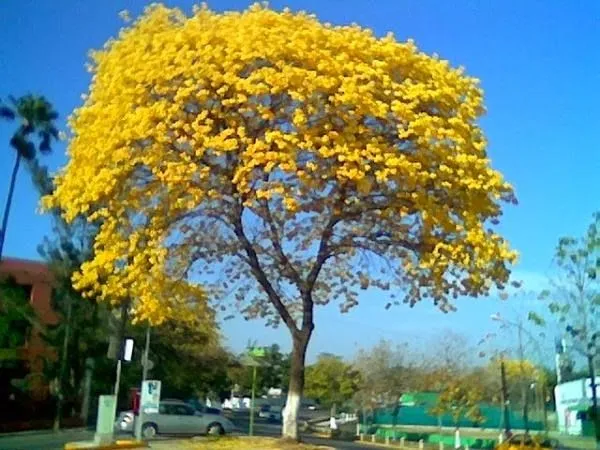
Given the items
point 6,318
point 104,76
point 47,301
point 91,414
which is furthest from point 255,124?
point 91,414

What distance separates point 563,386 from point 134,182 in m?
17.4

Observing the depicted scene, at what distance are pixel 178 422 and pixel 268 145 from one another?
1493cm

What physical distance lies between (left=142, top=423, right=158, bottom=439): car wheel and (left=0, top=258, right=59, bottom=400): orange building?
3.65m

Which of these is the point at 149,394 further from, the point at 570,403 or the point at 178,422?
the point at 570,403

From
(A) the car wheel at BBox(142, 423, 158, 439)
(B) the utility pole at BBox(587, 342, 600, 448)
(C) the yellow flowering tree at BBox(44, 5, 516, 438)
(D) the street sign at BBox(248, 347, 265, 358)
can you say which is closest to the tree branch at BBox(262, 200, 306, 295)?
(C) the yellow flowering tree at BBox(44, 5, 516, 438)

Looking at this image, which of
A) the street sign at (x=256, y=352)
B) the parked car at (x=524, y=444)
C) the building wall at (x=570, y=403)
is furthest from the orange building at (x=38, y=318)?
the building wall at (x=570, y=403)

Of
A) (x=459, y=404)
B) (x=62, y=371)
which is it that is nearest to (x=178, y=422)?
(x=62, y=371)

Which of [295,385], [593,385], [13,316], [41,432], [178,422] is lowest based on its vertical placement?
[41,432]

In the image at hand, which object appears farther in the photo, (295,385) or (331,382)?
(331,382)

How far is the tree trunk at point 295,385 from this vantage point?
42.1 feet

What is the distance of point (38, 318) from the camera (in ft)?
79.0

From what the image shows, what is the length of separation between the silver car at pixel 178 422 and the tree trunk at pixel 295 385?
35.2 feet

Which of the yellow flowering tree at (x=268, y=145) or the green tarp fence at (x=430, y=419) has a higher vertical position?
the yellow flowering tree at (x=268, y=145)

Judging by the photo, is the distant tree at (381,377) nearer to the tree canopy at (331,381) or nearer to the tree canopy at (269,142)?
the tree canopy at (331,381)
